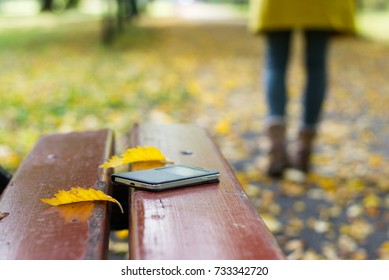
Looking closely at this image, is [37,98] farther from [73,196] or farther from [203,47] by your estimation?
[203,47]

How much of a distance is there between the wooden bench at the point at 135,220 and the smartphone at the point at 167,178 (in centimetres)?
2

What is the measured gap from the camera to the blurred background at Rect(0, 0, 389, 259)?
3003 mm

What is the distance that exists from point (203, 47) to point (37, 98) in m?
6.95

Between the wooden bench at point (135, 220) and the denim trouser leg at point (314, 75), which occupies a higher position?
the wooden bench at point (135, 220)

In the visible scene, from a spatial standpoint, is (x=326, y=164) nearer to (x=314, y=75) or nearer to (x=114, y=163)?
(x=314, y=75)

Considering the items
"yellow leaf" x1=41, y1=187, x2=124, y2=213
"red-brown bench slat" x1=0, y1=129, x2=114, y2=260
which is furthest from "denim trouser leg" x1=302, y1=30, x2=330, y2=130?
"yellow leaf" x1=41, y1=187, x2=124, y2=213

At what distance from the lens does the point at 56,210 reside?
1181 millimetres

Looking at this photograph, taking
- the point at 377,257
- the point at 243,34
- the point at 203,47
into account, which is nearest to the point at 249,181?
the point at 377,257

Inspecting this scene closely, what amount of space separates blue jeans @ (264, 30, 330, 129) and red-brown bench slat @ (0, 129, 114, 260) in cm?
184

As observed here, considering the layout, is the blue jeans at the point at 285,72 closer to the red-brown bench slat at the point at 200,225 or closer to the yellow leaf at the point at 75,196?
the red-brown bench slat at the point at 200,225

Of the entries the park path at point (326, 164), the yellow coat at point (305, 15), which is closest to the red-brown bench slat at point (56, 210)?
the park path at point (326, 164)

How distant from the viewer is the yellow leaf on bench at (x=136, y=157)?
1.46 meters

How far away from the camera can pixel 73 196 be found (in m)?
1.21

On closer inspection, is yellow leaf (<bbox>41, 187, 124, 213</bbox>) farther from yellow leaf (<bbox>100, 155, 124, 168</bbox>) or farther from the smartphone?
yellow leaf (<bbox>100, 155, 124, 168</bbox>)
